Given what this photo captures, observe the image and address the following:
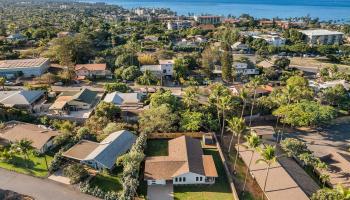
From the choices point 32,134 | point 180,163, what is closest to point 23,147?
point 32,134

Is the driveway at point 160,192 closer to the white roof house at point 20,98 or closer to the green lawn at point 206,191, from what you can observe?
the green lawn at point 206,191

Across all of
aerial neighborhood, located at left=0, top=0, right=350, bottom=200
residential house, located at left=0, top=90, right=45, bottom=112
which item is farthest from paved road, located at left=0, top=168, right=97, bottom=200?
residential house, located at left=0, top=90, right=45, bottom=112

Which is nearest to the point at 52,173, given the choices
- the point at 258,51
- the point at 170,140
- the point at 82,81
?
the point at 170,140

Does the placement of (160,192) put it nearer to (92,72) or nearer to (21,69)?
(92,72)

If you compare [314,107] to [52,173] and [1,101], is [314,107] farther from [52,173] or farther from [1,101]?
[1,101]

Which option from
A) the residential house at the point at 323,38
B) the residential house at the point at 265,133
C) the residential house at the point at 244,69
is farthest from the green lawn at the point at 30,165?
the residential house at the point at 323,38
